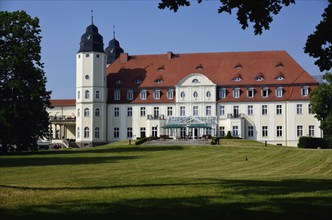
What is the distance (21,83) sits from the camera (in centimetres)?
4338

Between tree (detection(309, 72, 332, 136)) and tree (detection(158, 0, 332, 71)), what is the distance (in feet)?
157

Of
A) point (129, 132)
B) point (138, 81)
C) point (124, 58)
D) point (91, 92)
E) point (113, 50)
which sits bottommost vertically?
point (129, 132)

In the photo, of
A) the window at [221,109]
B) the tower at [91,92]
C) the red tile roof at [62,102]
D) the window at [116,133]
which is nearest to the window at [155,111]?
the window at [116,133]

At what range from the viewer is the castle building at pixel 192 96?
2598 inches

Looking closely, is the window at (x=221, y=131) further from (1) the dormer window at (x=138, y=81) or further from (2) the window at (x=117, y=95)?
(2) the window at (x=117, y=95)

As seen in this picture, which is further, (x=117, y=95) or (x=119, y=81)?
(x=119, y=81)

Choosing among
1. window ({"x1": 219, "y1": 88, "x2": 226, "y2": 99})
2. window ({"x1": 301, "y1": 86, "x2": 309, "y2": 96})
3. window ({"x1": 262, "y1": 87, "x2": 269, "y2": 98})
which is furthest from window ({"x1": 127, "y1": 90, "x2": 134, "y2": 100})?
window ({"x1": 301, "y1": 86, "x2": 309, "y2": 96})

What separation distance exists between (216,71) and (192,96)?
4.63 metres

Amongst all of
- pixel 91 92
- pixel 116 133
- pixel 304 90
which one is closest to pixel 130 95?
pixel 91 92

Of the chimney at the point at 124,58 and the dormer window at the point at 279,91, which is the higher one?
the chimney at the point at 124,58

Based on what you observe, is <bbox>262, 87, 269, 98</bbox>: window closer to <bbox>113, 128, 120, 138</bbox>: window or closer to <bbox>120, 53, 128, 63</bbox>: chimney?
<bbox>113, 128, 120, 138</bbox>: window

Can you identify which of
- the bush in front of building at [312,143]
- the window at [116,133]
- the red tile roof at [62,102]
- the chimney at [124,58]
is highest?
the chimney at [124,58]

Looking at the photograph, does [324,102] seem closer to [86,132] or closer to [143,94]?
[143,94]

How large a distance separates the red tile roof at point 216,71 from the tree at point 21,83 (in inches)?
1017
